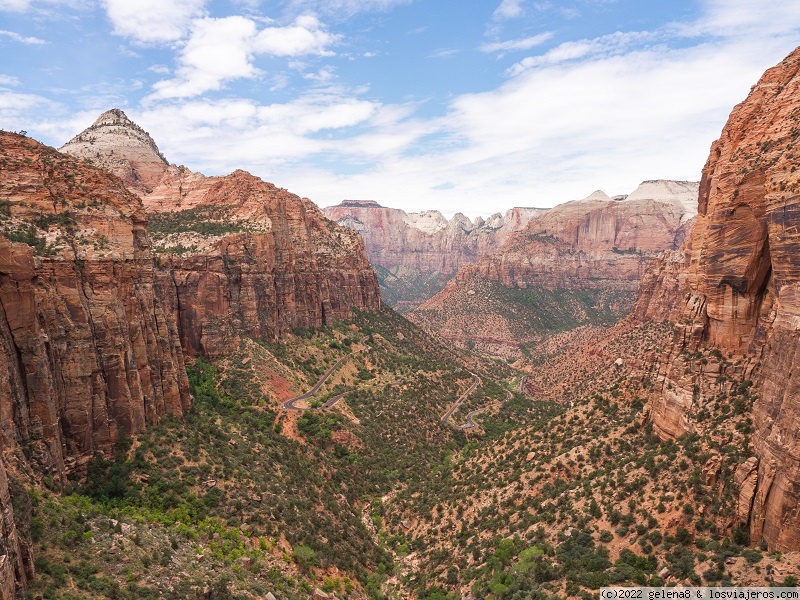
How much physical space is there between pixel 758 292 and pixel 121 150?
12070cm

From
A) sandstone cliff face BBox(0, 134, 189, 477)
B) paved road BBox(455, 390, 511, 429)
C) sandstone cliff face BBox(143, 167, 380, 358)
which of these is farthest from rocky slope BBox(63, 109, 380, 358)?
paved road BBox(455, 390, 511, 429)

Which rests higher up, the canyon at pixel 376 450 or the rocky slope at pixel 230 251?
the rocky slope at pixel 230 251

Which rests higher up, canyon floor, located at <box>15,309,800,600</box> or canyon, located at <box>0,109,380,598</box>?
canyon, located at <box>0,109,380,598</box>

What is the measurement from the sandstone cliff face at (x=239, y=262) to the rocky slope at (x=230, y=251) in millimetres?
161

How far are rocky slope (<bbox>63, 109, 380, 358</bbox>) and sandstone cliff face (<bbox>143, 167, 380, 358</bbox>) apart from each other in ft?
0.53

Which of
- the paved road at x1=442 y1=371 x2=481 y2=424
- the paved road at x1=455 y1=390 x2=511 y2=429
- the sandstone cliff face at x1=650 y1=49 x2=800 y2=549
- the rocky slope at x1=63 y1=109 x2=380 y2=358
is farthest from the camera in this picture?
the paved road at x1=442 y1=371 x2=481 y2=424

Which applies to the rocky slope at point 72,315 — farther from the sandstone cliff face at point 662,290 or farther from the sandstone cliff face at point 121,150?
the sandstone cliff face at point 662,290

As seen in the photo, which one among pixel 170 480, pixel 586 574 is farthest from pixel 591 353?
pixel 170 480

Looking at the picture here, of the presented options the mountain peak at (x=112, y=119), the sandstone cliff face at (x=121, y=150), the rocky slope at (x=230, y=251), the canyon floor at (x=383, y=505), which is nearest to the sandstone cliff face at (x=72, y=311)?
the canyon floor at (x=383, y=505)

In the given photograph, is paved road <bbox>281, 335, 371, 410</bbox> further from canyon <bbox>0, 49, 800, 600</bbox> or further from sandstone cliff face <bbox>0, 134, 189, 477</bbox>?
sandstone cliff face <bbox>0, 134, 189, 477</bbox>

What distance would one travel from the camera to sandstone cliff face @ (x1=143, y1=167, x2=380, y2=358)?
74938 mm

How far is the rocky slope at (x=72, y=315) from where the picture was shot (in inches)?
1355

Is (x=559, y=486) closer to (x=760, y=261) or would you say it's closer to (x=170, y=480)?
(x=760, y=261)

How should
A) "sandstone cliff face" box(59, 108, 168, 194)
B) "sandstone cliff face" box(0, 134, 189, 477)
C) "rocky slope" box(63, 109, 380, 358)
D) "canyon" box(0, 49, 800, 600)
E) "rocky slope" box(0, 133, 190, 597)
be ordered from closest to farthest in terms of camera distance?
1. "canyon" box(0, 49, 800, 600)
2. "rocky slope" box(0, 133, 190, 597)
3. "sandstone cliff face" box(0, 134, 189, 477)
4. "rocky slope" box(63, 109, 380, 358)
5. "sandstone cliff face" box(59, 108, 168, 194)
